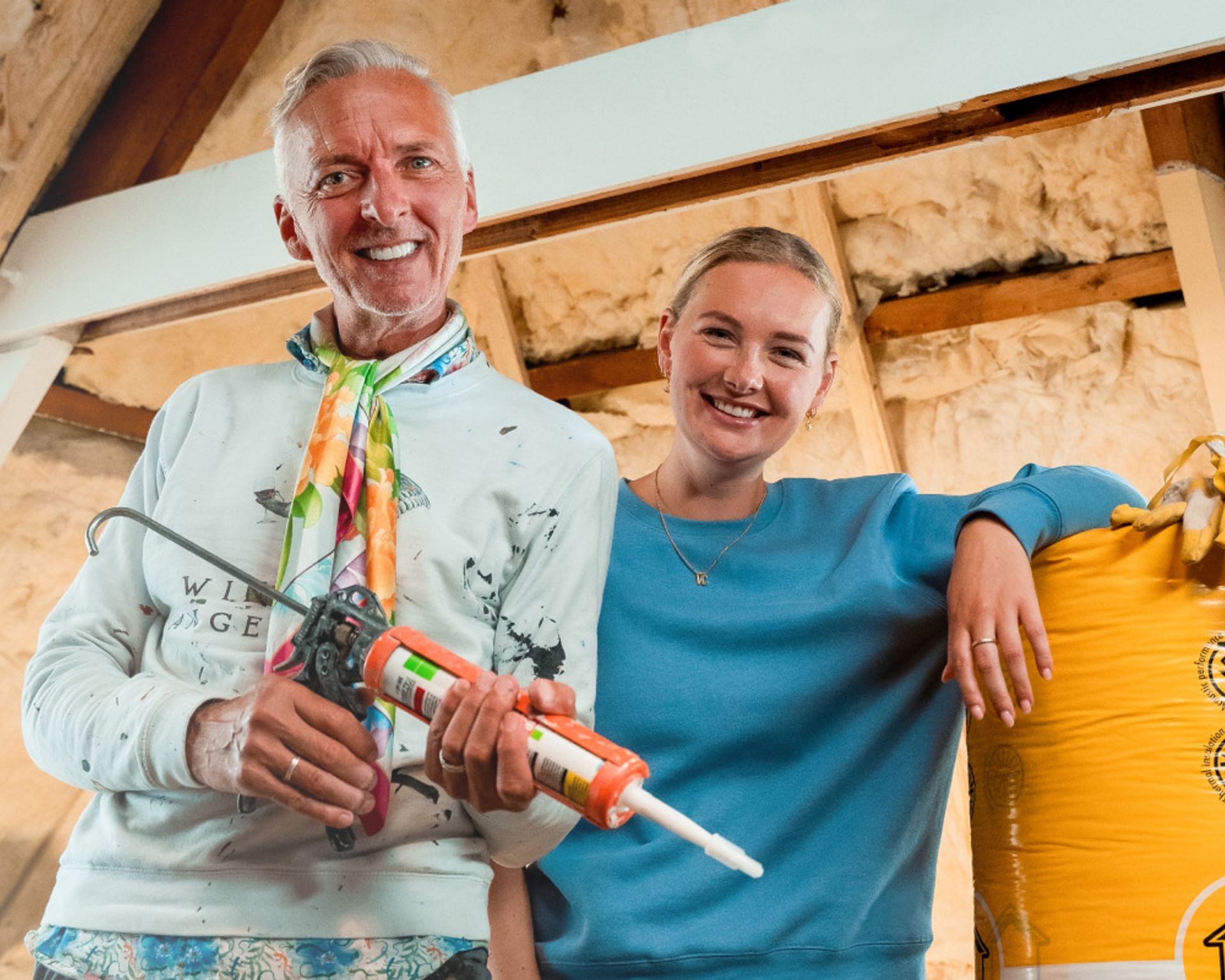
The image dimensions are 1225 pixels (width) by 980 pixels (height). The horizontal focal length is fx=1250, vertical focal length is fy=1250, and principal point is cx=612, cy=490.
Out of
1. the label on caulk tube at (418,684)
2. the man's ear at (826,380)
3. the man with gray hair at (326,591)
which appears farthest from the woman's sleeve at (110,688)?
the man's ear at (826,380)

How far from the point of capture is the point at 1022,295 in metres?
2.20

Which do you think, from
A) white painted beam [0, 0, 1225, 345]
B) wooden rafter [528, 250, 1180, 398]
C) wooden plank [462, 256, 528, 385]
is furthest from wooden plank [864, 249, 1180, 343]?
white painted beam [0, 0, 1225, 345]

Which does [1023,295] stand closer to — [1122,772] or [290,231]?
[1122,772]

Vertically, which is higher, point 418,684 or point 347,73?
point 347,73

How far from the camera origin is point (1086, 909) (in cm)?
100

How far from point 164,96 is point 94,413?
25.7 inches

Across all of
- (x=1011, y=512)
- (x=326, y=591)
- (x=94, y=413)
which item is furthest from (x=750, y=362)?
(x=94, y=413)

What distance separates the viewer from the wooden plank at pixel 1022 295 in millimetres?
2104

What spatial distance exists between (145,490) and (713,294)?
0.58 meters

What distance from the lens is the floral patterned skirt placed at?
2.61 ft

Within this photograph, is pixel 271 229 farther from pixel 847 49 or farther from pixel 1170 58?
pixel 1170 58

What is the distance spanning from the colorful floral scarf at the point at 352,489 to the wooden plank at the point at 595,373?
1616 mm

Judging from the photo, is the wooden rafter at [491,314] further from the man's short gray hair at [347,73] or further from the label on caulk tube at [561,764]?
the label on caulk tube at [561,764]

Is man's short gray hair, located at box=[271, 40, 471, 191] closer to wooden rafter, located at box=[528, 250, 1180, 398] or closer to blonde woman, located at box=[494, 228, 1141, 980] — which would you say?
blonde woman, located at box=[494, 228, 1141, 980]
